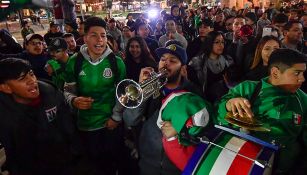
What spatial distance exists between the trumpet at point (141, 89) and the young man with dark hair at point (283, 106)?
62 cm

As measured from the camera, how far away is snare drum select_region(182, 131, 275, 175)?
187cm

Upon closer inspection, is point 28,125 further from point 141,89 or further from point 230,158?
point 230,158

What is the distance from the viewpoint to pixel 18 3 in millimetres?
8234

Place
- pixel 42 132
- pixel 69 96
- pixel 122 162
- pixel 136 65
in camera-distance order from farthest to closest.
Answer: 1. pixel 136 65
2. pixel 122 162
3. pixel 69 96
4. pixel 42 132

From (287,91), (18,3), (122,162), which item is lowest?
(122,162)

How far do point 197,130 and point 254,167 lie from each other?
1.70 ft

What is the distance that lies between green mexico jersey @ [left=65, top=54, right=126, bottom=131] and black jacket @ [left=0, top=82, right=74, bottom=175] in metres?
0.59

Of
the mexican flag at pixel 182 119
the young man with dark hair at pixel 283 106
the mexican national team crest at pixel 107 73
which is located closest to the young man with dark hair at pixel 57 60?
the mexican national team crest at pixel 107 73

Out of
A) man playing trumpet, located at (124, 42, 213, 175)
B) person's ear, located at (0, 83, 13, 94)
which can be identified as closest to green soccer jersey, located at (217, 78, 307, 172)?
man playing trumpet, located at (124, 42, 213, 175)

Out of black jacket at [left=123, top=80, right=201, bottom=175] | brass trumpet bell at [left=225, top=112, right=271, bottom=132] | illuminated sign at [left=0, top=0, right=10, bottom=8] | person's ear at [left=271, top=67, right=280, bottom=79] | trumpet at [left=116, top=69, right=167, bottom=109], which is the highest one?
illuminated sign at [left=0, top=0, right=10, bottom=8]

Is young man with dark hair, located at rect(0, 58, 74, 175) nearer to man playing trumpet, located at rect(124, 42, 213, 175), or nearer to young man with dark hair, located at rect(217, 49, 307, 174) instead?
man playing trumpet, located at rect(124, 42, 213, 175)

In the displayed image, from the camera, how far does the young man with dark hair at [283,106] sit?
2.47 m

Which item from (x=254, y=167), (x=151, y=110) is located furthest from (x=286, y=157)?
(x=151, y=110)

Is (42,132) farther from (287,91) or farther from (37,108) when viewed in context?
(287,91)
